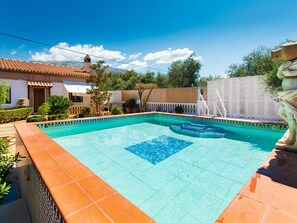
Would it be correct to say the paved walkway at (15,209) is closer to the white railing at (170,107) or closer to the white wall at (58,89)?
the white railing at (170,107)

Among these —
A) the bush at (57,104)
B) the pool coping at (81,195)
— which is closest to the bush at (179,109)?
the bush at (57,104)

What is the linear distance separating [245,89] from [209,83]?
Result: 9.74ft

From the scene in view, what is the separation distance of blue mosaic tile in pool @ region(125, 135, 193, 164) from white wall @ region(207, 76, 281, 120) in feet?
25.0

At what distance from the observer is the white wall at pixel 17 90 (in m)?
15.2

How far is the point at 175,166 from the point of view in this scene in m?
5.26

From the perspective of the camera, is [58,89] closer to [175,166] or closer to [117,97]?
[117,97]

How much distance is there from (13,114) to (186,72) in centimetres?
2485

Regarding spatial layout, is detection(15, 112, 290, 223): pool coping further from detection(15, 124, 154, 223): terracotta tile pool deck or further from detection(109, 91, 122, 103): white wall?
detection(109, 91, 122, 103): white wall

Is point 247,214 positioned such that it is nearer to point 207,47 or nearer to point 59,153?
point 59,153

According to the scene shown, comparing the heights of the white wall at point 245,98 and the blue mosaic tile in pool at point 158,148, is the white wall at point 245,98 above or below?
above

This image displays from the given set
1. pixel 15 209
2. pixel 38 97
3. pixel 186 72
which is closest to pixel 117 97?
pixel 38 97

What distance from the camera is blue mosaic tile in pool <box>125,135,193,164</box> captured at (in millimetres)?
6111

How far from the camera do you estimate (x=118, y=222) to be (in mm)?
1644

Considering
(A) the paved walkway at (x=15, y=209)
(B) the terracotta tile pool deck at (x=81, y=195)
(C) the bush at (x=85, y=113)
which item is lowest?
(A) the paved walkway at (x=15, y=209)
